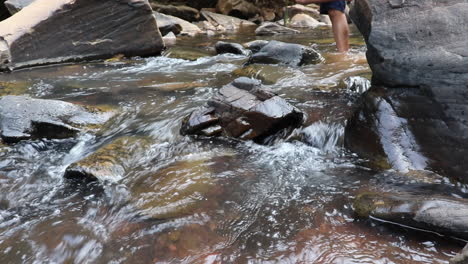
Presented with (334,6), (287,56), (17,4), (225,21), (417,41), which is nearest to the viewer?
(417,41)

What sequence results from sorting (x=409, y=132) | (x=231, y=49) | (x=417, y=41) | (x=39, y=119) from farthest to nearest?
(x=231, y=49) → (x=39, y=119) → (x=417, y=41) → (x=409, y=132)

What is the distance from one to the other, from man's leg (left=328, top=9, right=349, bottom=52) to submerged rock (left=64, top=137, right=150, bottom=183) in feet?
13.3

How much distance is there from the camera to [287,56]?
628 centimetres

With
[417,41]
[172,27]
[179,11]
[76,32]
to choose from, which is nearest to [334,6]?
[417,41]

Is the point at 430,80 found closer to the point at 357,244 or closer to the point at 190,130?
the point at 357,244

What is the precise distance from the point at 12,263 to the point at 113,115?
2.49 metres

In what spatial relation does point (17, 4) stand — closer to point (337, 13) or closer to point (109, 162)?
point (337, 13)

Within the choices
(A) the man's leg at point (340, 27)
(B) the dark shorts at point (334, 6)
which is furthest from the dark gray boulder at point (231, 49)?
(B) the dark shorts at point (334, 6)

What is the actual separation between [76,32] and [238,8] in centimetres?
1218

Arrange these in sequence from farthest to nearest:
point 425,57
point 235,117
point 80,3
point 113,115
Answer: point 80,3
point 113,115
point 235,117
point 425,57

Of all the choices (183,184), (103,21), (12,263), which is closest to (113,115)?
(183,184)

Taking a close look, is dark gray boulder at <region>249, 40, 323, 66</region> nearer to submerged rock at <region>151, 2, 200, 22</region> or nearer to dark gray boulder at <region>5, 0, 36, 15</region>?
dark gray boulder at <region>5, 0, 36, 15</region>

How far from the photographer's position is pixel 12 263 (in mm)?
2174

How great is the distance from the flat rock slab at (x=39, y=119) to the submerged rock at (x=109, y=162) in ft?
2.28
